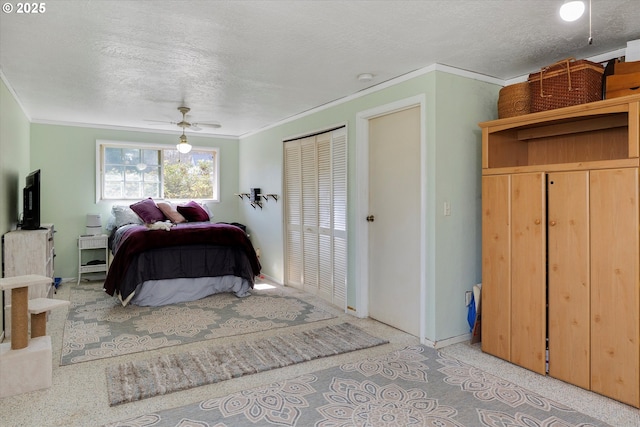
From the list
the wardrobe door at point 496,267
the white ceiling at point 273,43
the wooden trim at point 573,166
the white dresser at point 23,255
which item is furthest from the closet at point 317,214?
the white dresser at point 23,255

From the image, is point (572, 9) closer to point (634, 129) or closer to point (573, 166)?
point (634, 129)

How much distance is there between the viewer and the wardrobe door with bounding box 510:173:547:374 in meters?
2.79

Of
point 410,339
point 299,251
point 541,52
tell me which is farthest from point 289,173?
point 541,52

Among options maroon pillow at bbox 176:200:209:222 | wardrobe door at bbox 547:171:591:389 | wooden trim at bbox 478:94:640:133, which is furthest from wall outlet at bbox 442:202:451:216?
maroon pillow at bbox 176:200:209:222

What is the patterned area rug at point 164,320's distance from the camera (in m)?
3.33

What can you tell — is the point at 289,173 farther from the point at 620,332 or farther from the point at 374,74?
the point at 620,332

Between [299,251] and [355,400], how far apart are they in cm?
302

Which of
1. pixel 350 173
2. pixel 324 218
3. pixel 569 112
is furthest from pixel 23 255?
pixel 569 112

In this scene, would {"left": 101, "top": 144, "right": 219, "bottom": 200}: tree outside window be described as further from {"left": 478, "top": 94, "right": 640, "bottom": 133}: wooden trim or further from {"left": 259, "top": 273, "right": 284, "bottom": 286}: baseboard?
{"left": 478, "top": 94, "right": 640, "bottom": 133}: wooden trim

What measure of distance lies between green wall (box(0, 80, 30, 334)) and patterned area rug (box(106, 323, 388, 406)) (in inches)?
57.4

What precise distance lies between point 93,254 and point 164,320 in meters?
2.72

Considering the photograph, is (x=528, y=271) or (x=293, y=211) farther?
(x=293, y=211)

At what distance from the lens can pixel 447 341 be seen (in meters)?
3.37

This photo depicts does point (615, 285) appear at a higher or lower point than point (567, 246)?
lower
